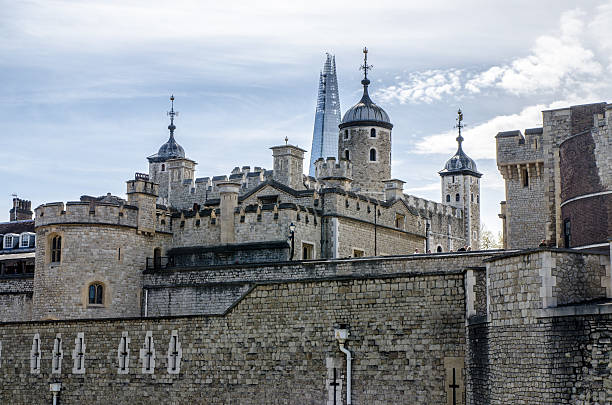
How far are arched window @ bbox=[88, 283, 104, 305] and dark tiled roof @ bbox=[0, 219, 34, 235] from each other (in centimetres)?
1249

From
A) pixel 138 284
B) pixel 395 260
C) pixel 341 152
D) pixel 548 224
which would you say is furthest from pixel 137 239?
pixel 341 152

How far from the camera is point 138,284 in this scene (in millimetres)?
37562

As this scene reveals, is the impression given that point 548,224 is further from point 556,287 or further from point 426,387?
point 556,287

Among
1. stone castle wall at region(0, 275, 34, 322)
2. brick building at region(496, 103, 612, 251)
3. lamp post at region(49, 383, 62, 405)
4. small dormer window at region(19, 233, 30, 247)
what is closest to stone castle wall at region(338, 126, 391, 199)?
brick building at region(496, 103, 612, 251)

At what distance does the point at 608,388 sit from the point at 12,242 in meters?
36.1

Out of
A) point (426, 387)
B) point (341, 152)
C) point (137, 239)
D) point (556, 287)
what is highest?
point (341, 152)

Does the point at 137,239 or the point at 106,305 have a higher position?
the point at 137,239

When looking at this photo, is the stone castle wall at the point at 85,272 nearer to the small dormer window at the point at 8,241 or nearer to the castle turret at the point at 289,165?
the small dormer window at the point at 8,241

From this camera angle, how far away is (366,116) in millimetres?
57094

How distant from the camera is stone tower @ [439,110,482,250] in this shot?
248 ft

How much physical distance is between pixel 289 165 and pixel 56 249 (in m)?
17.8

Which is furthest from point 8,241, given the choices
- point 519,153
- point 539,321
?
point 539,321

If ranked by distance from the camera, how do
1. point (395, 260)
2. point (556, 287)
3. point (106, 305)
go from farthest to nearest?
point (106, 305)
point (395, 260)
point (556, 287)

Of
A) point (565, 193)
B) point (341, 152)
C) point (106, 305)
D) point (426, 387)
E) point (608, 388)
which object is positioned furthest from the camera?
point (341, 152)
